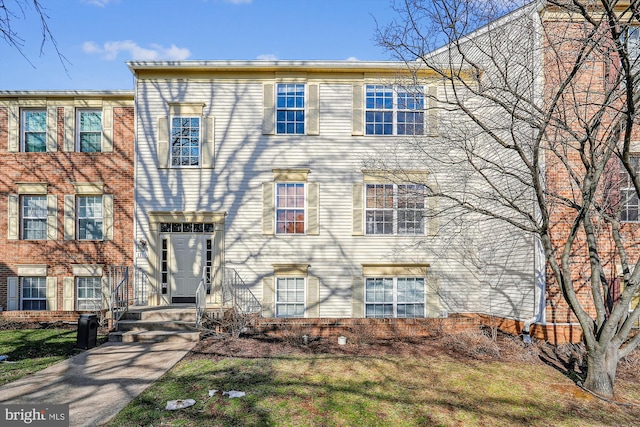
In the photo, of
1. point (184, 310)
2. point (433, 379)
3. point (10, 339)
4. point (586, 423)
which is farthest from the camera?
point (184, 310)

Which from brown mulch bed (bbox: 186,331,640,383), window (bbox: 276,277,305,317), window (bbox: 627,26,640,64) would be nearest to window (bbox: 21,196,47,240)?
brown mulch bed (bbox: 186,331,640,383)

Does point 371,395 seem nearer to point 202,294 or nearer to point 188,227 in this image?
point 202,294

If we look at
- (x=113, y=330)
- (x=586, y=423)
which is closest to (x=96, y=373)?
(x=113, y=330)

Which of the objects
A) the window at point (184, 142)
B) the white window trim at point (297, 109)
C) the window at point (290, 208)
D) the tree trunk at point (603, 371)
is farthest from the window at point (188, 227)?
the tree trunk at point (603, 371)

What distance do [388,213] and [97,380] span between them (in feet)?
26.8

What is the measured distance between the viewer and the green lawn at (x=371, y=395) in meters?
4.89

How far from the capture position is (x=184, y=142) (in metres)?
10.8

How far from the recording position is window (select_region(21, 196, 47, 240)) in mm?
11289

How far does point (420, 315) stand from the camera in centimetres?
1077

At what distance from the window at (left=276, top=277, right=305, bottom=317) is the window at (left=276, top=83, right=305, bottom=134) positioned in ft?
15.0

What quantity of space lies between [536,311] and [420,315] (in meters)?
3.15

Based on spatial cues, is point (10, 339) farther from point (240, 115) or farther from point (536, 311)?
point (536, 311)

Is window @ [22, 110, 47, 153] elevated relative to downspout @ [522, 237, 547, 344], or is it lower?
elevated

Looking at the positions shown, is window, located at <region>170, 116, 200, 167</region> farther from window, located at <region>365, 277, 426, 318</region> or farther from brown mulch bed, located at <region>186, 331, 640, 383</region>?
window, located at <region>365, 277, 426, 318</region>
